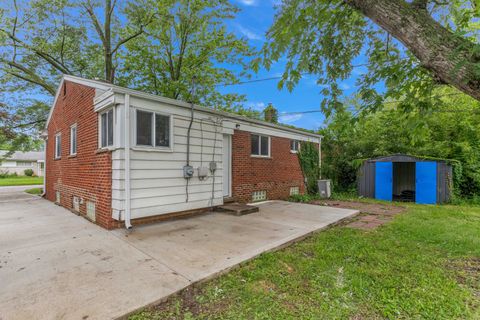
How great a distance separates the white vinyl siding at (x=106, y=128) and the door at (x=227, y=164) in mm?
3409

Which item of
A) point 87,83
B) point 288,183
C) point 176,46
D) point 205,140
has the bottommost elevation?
point 288,183

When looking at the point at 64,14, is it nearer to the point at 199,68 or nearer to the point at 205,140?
the point at 199,68

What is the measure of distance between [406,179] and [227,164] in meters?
11.0

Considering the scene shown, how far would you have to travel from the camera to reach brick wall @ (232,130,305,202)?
818 centimetres

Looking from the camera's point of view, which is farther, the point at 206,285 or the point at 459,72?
the point at 206,285

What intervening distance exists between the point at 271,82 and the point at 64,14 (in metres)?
12.8

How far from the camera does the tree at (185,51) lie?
43.5 ft

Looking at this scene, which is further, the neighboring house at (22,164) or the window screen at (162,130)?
the neighboring house at (22,164)

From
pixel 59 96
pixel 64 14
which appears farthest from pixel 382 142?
pixel 64 14

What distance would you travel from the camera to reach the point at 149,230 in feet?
16.8

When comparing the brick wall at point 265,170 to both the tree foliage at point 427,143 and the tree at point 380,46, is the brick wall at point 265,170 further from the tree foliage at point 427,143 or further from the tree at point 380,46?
the tree at point 380,46

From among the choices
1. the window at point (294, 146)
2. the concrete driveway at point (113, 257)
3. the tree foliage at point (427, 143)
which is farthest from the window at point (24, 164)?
the tree foliage at point (427, 143)

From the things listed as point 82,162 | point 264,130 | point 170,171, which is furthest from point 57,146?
point 264,130

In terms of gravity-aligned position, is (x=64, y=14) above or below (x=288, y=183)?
above
